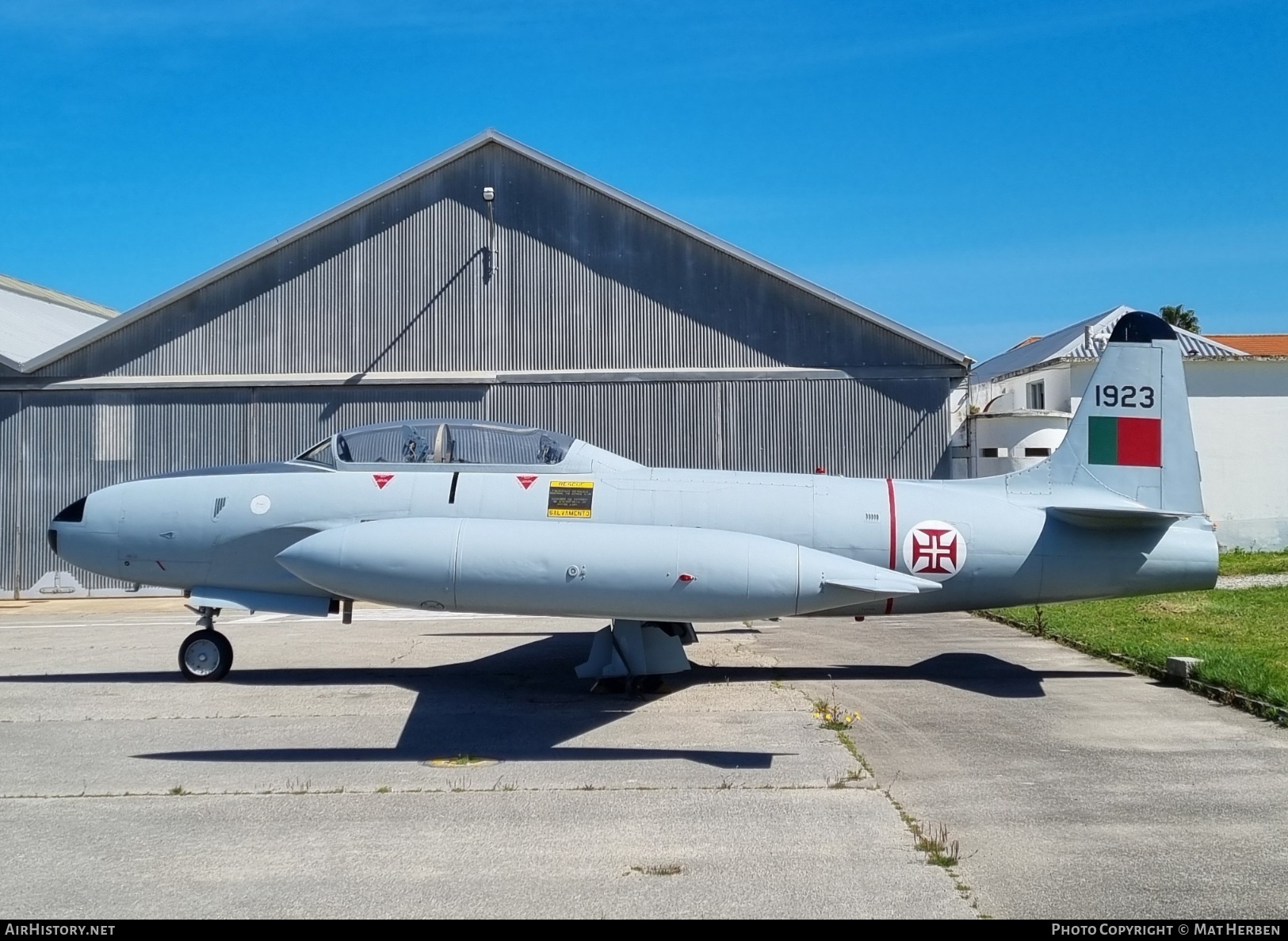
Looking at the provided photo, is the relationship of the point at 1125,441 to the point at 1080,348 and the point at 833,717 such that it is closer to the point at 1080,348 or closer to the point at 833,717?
the point at 833,717

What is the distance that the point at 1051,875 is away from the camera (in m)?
5.39

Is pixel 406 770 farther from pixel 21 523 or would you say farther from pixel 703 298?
pixel 21 523

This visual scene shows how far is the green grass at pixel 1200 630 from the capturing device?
403 inches

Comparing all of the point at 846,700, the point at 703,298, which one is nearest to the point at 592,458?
the point at 846,700

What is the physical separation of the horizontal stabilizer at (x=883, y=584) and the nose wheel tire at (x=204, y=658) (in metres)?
6.85

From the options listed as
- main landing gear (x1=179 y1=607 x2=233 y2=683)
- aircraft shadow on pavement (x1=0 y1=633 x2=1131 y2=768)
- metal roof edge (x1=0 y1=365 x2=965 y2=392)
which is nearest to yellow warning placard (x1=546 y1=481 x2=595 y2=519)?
aircraft shadow on pavement (x1=0 y1=633 x2=1131 y2=768)

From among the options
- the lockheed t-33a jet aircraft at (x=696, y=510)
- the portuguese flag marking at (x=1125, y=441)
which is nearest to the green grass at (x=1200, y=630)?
the lockheed t-33a jet aircraft at (x=696, y=510)

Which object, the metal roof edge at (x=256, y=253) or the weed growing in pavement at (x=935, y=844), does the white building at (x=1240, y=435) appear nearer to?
the metal roof edge at (x=256, y=253)

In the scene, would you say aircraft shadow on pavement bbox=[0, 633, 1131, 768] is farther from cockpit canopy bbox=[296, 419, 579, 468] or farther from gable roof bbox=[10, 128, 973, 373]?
gable roof bbox=[10, 128, 973, 373]

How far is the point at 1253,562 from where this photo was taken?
2409 centimetres

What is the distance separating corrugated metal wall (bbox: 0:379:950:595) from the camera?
21844 mm

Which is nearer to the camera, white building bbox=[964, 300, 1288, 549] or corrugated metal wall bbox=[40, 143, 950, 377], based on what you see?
corrugated metal wall bbox=[40, 143, 950, 377]

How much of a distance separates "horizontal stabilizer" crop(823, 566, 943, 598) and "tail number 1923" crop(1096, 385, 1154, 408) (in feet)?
12.5

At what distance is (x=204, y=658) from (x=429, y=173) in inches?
568
